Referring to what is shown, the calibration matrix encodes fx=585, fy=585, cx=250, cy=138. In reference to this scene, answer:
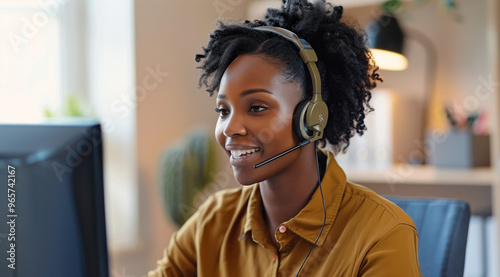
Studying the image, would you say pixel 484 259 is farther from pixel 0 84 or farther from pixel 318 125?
pixel 0 84

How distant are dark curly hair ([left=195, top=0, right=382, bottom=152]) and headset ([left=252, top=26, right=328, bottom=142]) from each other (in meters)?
0.02

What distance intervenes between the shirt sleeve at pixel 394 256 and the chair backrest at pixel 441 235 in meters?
0.20

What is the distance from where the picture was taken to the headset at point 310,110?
3.28ft

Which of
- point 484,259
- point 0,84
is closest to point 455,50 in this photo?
point 484,259

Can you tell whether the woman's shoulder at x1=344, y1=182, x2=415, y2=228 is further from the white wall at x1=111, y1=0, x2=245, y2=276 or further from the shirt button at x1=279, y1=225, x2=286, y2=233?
the white wall at x1=111, y1=0, x2=245, y2=276

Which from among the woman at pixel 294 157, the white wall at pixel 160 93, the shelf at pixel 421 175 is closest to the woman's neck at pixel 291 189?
the woman at pixel 294 157

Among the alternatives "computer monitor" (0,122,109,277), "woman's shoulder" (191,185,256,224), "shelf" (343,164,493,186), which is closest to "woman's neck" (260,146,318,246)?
"woman's shoulder" (191,185,256,224)

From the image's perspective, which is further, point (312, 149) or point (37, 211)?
point (312, 149)

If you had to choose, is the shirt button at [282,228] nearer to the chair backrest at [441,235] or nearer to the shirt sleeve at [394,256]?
the shirt sleeve at [394,256]

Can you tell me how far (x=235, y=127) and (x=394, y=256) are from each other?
0.33 metres

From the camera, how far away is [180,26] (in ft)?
8.39

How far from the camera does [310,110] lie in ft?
3.28

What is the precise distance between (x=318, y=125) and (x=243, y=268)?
32 centimetres

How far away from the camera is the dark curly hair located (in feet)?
3.39
